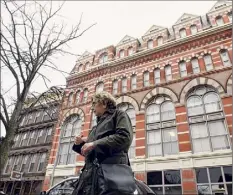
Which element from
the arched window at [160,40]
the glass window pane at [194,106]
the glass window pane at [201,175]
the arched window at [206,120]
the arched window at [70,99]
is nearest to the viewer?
the glass window pane at [201,175]

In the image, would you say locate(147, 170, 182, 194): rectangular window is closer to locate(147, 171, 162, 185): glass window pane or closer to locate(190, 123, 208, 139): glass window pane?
locate(147, 171, 162, 185): glass window pane

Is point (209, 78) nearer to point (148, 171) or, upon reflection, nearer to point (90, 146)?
point (148, 171)

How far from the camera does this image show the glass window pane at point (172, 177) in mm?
13139

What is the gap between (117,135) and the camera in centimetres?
232

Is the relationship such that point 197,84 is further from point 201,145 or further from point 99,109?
point 99,109

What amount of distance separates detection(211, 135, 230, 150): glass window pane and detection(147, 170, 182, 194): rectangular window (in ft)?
9.86

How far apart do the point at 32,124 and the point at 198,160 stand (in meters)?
20.5

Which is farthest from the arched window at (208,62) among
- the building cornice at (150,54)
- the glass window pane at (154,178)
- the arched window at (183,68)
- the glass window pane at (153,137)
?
the glass window pane at (154,178)

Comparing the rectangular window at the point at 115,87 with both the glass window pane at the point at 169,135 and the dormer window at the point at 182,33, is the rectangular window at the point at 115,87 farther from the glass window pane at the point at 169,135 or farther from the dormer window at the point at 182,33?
the dormer window at the point at 182,33

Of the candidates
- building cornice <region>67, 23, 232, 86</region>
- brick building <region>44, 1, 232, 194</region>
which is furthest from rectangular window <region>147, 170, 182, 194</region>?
building cornice <region>67, 23, 232, 86</region>

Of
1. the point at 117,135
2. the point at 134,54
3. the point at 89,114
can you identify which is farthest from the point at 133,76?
the point at 117,135

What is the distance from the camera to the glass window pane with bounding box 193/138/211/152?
13328 millimetres

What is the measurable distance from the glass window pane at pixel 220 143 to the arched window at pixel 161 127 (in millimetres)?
2448

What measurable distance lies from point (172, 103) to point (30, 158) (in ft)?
56.1
